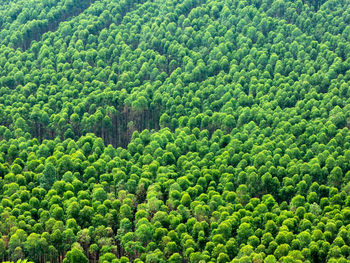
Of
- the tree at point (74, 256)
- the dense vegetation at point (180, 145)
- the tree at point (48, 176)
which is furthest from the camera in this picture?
the tree at point (48, 176)

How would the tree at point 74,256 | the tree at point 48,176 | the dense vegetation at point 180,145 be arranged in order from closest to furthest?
the tree at point 74,256 → the dense vegetation at point 180,145 → the tree at point 48,176

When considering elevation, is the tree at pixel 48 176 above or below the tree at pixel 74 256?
above

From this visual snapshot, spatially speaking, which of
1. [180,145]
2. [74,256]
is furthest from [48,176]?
[180,145]

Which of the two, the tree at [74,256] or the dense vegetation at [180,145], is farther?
the dense vegetation at [180,145]

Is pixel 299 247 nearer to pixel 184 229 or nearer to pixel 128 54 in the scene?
pixel 184 229

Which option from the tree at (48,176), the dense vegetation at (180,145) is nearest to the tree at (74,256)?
the dense vegetation at (180,145)

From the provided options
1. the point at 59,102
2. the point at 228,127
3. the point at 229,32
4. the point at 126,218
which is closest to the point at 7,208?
the point at 126,218

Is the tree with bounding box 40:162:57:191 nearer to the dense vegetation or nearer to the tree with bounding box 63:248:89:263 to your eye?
the dense vegetation

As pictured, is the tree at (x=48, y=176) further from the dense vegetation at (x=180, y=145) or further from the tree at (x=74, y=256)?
the tree at (x=74, y=256)
